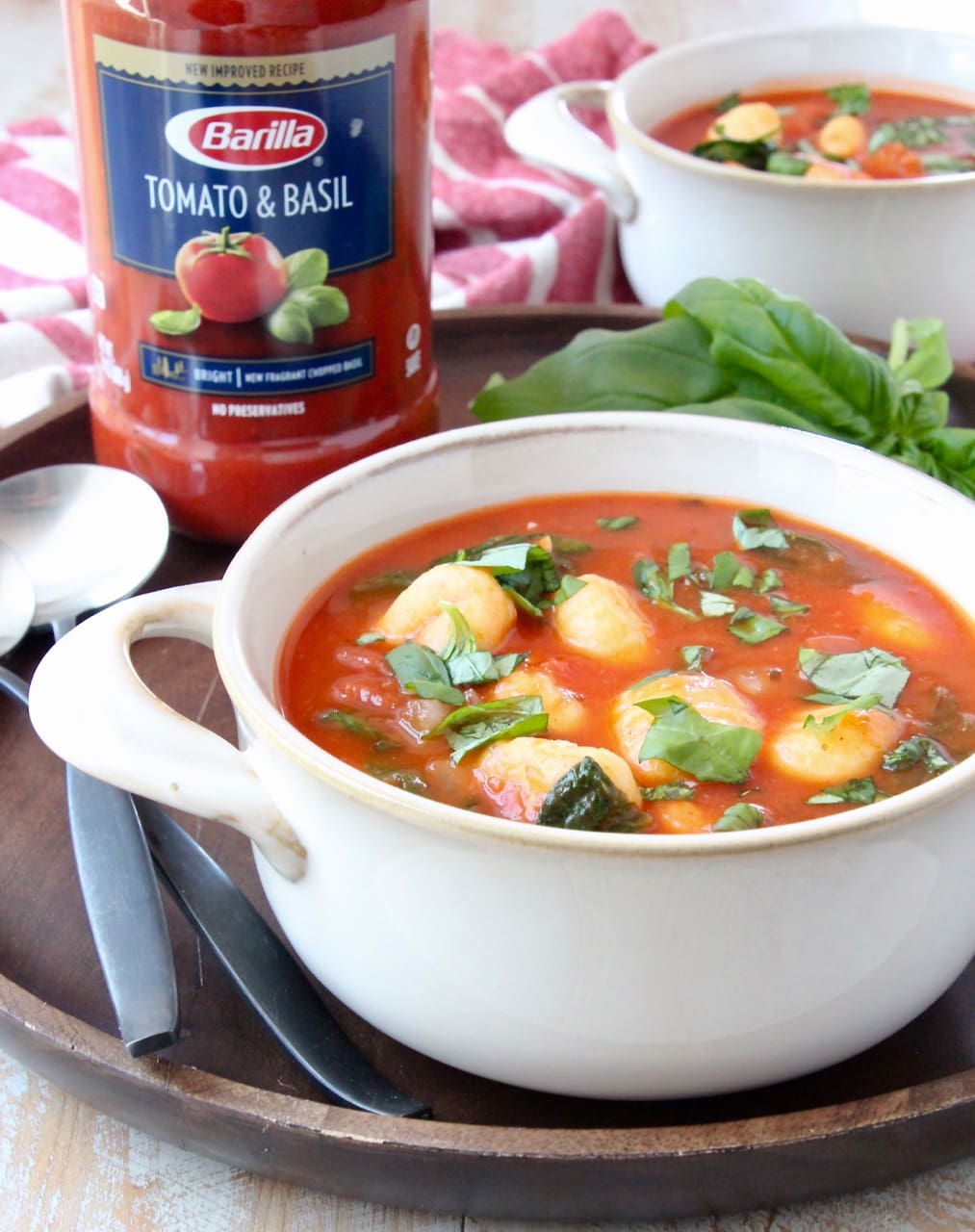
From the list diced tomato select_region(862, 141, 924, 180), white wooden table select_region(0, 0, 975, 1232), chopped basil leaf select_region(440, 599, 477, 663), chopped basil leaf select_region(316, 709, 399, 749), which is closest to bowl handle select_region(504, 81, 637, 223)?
diced tomato select_region(862, 141, 924, 180)

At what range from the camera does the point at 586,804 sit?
1187mm

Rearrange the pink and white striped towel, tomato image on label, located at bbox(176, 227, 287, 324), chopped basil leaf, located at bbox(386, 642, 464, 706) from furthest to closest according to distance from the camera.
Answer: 1. the pink and white striped towel
2. tomato image on label, located at bbox(176, 227, 287, 324)
3. chopped basil leaf, located at bbox(386, 642, 464, 706)

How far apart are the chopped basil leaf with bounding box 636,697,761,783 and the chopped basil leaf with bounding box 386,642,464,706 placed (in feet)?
0.60

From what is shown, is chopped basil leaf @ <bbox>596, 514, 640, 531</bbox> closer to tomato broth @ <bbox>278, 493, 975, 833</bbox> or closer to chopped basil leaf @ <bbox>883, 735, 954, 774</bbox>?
tomato broth @ <bbox>278, 493, 975, 833</bbox>

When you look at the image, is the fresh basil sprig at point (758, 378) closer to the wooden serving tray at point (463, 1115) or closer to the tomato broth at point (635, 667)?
the tomato broth at point (635, 667)

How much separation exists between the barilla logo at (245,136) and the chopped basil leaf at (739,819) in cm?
87

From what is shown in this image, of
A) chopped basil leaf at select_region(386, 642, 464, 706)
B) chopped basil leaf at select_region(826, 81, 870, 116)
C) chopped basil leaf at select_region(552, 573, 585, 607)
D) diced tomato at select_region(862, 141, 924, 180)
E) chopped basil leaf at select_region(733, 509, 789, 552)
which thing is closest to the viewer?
chopped basil leaf at select_region(386, 642, 464, 706)

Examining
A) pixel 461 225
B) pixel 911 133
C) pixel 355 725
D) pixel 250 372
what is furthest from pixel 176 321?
pixel 911 133

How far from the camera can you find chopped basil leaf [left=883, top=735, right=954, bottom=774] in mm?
1302

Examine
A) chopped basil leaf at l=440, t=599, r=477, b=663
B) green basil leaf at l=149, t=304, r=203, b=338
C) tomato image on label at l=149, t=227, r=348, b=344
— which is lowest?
chopped basil leaf at l=440, t=599, r=477, b=663

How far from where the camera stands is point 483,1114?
1.24 metres

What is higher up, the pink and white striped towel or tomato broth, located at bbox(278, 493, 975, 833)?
tomato broth, located at bbox(278, 493, 975, 833)

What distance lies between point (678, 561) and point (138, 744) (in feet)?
1.96

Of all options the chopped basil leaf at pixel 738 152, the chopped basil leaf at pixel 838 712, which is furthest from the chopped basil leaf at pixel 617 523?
the chopped basil leaf at pixel 738 152
